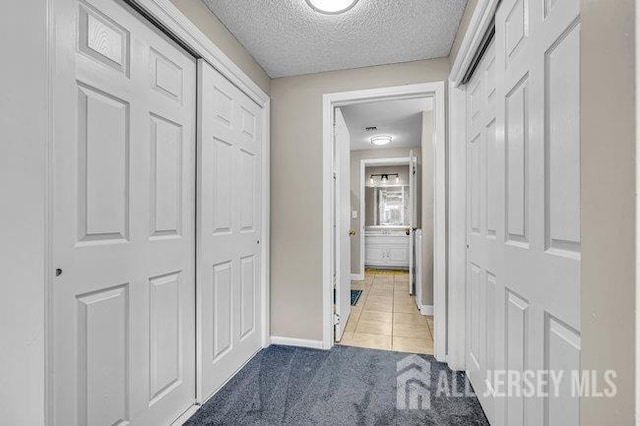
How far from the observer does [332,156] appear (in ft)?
8.18

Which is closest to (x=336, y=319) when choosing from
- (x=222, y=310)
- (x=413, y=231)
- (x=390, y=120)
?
(x=222, y=310)

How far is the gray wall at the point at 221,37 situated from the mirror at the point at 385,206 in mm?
4513

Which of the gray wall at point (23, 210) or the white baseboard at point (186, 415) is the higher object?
the gray wall at point (23, 210)

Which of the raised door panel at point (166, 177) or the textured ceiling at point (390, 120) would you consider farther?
the textured ceiling at point (390, 120)

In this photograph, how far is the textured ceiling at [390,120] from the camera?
135 inches

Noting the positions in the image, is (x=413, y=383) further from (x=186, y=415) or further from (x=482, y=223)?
(x=186, y=415)

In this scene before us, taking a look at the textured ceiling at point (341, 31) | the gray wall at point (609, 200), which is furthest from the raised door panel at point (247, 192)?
the gray wall at point (609, 200)

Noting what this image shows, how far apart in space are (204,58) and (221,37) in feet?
0.86

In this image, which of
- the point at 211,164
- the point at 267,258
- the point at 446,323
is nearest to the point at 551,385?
the point at 446,323

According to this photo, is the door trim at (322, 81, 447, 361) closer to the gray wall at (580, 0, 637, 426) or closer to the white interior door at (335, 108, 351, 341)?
the white interior door at (335, 108, 351, 341)

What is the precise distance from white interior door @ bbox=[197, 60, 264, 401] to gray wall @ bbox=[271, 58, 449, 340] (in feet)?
0.62

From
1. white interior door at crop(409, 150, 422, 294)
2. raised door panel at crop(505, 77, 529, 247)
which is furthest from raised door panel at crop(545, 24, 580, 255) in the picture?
white interior door at crop(409, 150, 422, 294)

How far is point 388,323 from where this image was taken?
10.1 feet

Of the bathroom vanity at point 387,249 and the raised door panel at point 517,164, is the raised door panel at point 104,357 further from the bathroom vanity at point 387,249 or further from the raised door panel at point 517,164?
the bathroom vanity at point 387,249
